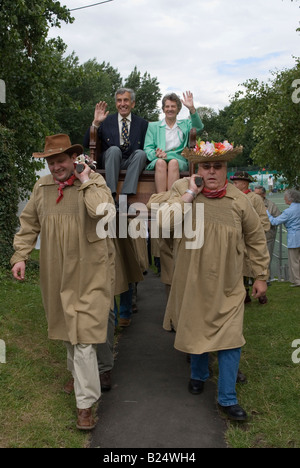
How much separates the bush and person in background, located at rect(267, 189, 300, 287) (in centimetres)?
516

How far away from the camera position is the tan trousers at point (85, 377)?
12.6 ft

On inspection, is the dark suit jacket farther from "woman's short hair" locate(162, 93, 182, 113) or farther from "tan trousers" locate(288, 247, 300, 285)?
"tan trousers" locate(288, 247, 300, 285)

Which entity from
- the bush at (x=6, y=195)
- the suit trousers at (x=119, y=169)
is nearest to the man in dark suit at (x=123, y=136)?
the suit trousers at (x=119, y=169)

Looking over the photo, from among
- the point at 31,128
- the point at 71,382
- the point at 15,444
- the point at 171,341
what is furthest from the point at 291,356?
the point at 31,128

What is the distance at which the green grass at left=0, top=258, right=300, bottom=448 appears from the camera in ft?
12.1

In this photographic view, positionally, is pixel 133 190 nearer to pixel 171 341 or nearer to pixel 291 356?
pixel 171 341

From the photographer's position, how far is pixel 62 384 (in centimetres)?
471

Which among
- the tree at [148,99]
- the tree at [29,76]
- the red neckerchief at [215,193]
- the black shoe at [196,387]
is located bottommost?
the black shoe at [196,387]

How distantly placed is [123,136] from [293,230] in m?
5.35

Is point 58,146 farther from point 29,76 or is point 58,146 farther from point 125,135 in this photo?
point 29,76

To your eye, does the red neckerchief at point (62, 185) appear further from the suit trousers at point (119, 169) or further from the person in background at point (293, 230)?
the person in background at point (293, 230)

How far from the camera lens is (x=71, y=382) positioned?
15.2 feet

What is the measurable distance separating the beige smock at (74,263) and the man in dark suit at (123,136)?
1.35 m
